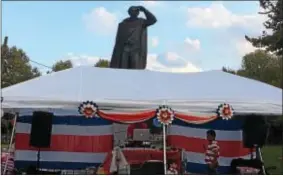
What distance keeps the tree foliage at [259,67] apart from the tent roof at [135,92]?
30122mm

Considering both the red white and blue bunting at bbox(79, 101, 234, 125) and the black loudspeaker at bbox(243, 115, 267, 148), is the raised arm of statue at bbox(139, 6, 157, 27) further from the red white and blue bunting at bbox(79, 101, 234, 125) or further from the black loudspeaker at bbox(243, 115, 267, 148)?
the red white and blue bunting at bbox(79, 101, 234, 125)

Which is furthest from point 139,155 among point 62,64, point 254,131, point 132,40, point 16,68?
point 62,64

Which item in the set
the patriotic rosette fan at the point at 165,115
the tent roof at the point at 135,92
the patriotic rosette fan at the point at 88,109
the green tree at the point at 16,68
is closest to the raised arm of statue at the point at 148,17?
the tent roof at the point at 135,92

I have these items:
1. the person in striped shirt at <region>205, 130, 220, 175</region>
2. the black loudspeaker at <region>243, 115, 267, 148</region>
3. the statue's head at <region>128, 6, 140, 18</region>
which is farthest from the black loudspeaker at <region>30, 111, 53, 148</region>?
the statue's head at <region>128, 6, 140, 18</region>

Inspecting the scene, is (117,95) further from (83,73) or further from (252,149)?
(252,149)

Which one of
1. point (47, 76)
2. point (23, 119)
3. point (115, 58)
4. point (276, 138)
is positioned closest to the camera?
point (47, 76)

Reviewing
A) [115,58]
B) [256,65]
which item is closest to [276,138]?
[256,65]

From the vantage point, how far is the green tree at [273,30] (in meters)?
19.2

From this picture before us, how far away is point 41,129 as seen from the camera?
10.2 metres

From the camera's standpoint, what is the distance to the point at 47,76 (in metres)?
9.34

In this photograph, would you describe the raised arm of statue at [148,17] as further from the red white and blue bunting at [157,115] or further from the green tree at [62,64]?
the green tree at [62,64]

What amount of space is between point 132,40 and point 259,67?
37.9 meters

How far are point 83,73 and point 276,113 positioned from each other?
12.6 feet

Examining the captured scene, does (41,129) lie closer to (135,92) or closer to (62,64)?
(135,92)
